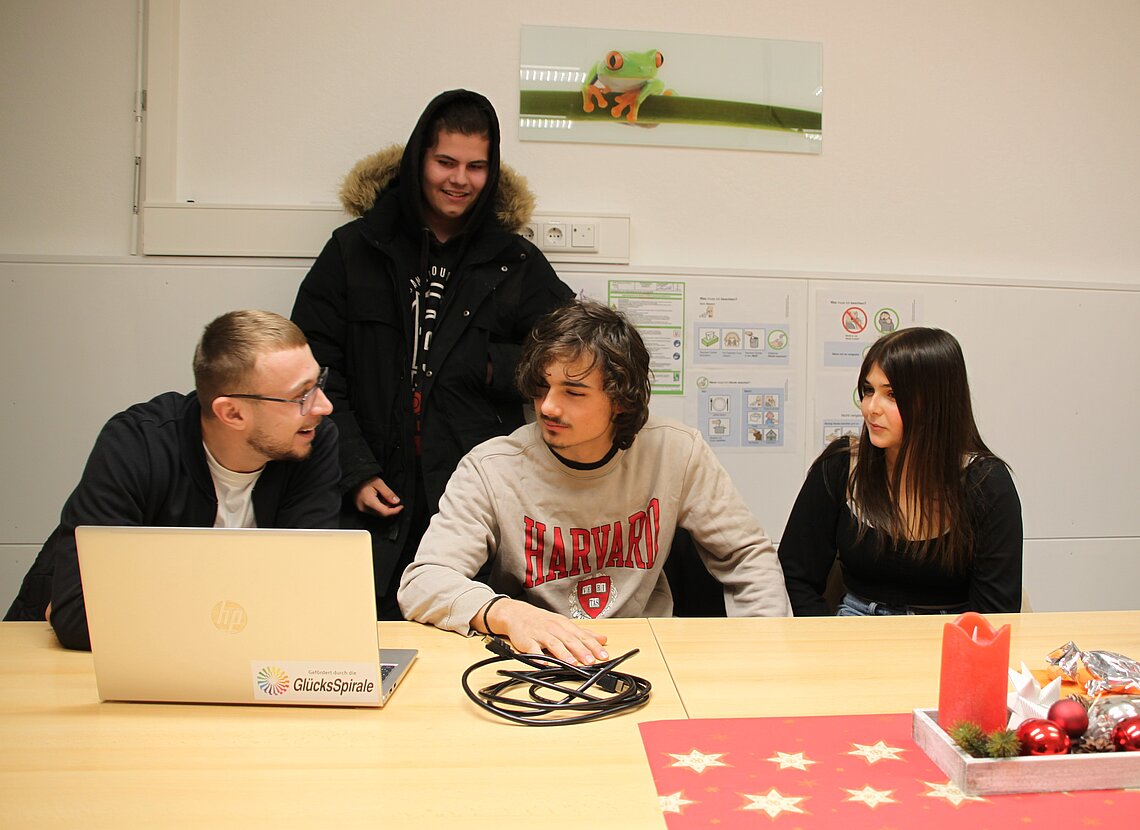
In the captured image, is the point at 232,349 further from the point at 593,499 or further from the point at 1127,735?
the point at 1127,735

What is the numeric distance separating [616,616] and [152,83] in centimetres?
190

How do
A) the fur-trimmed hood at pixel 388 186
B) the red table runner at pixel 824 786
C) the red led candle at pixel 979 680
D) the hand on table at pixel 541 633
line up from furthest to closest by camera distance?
the fur-trimmed hood at pixel 388 186 → the hand on table at pixel 541 633 → the red led candle at pixel 979 680 → the red table runner at pixel 824 786

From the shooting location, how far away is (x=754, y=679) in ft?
3.81

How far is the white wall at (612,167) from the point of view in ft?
7.50

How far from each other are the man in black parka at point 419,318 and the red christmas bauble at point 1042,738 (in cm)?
147

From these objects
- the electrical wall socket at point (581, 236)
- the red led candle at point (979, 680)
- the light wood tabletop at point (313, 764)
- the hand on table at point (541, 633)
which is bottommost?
the light wood tabletop at point (313, 764)

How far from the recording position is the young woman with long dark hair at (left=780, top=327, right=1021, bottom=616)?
175 cm

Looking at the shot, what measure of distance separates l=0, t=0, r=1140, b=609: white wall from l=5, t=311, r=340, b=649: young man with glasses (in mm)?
855

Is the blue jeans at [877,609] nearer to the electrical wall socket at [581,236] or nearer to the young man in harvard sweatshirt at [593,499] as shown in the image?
the young man in harvard sweatshirt at [593,499]

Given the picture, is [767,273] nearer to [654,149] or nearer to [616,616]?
[654,149]

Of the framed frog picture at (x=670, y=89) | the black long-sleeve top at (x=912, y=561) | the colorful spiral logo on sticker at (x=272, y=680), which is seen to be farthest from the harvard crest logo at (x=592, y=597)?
the framed frog picture at (x=670, y=89)

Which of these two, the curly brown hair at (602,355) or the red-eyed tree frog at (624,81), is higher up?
the red-eyed tree frog at (624,81)

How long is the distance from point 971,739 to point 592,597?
879 millimetres

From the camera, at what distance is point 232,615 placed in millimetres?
1011
